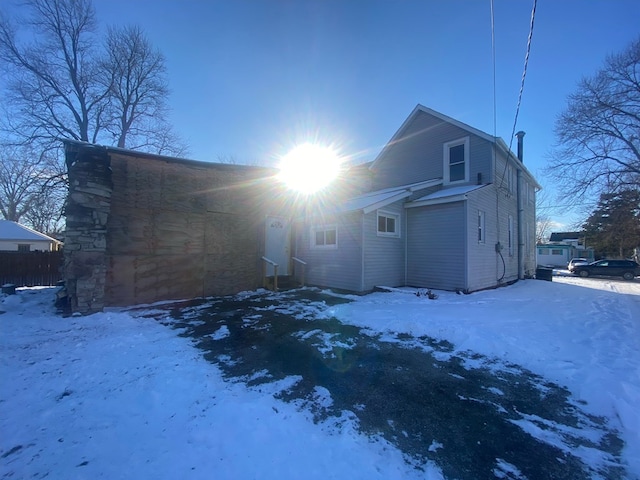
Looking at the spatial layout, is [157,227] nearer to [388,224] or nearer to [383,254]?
[383,254]

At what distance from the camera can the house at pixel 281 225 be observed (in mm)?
7387

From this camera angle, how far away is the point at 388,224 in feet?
35.4

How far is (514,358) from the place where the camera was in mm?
4438

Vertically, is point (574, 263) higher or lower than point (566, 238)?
lower

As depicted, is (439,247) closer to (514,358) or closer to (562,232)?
(514,358)

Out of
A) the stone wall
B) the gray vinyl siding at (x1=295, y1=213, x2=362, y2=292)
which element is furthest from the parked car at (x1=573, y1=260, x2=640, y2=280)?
the stone wall

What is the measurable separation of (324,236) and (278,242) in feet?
6.92

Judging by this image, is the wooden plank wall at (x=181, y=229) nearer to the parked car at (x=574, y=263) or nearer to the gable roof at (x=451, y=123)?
the gable roof at (x=451, y=123)

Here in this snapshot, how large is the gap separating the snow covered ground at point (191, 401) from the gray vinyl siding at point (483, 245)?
12.4 ft

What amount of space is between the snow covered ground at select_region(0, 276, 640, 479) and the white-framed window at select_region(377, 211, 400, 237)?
15.2ft

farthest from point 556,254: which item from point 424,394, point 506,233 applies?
Result: point 424,394

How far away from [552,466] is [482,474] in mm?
635

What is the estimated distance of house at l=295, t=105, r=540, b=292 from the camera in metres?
9.88

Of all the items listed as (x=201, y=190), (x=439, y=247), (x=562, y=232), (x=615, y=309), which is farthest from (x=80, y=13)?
(x=562, y=232)
